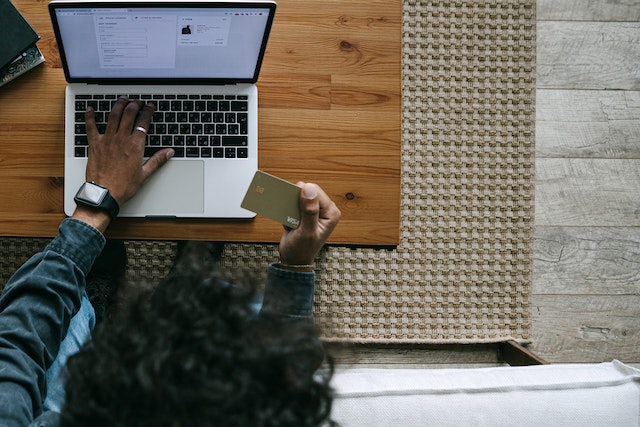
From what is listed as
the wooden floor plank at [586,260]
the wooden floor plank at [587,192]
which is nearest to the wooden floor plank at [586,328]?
the wooden floor plank at [586,260]

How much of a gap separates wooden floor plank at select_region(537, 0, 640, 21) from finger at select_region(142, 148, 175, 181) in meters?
1.05

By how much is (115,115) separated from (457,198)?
83 centimetres

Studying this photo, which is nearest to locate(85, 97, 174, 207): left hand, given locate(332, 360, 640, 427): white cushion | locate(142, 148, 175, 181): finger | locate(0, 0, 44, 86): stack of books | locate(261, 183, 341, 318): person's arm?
locate(142, 148, 175, 181): finger

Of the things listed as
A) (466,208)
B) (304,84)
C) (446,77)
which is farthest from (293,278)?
(446,77)

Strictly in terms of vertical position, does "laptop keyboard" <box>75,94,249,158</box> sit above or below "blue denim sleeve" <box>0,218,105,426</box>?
above

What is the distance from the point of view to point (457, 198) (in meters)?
1.30

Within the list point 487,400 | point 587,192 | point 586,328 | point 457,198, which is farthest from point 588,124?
point 487,400

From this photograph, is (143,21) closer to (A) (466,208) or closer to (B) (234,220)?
(B) (234,220)

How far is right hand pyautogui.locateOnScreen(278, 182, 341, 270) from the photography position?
76 centimetres

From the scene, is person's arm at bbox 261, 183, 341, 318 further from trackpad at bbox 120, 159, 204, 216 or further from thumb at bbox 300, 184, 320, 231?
trackpad at bbox 120, 159, 204, 216

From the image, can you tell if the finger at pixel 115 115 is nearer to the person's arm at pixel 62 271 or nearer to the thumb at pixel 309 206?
the person's arm at pixel 62 271

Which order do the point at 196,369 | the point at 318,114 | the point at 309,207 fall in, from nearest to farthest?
the point at 196,369
the point at 309,207
the point at 318,114

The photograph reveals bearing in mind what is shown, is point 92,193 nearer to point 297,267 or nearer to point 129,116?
point 129,116

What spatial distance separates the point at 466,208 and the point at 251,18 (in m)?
0.78
